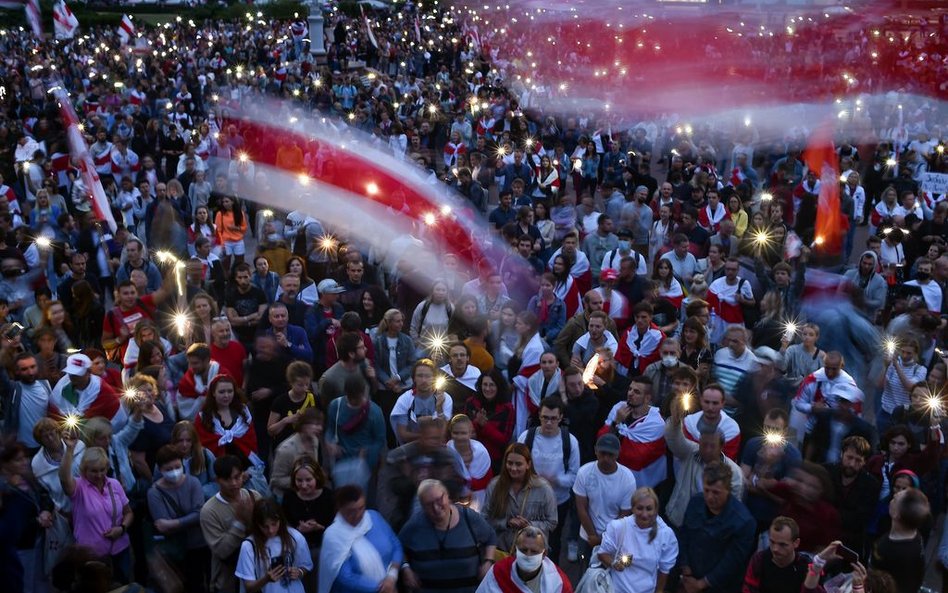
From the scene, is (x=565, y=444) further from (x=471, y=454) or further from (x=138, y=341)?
(x=138, y=341)

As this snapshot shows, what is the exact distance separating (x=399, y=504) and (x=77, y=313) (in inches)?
168

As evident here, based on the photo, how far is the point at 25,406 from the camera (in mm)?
6594

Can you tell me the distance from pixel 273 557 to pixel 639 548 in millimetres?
1823

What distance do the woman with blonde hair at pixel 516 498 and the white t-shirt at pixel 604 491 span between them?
0.78 feet

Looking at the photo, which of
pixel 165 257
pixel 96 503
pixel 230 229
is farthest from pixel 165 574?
pixel 230 229

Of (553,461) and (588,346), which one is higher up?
(553,461)

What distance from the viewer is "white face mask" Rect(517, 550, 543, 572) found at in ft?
15.8

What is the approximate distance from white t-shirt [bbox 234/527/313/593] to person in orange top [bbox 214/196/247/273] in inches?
246

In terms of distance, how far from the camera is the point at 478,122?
19.8 m

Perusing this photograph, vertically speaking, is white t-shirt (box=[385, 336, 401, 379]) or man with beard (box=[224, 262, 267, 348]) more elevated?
white t-shirt (box=[385, 336, 401, 379])

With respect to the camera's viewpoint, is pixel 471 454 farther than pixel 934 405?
No

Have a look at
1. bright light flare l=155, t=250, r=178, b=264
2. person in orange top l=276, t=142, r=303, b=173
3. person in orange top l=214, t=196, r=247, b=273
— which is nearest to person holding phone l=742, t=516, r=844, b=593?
bright light flare l=155, t=250, r=178, b=264

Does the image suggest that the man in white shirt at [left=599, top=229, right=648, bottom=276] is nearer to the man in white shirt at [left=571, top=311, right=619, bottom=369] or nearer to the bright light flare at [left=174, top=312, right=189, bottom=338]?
the man in white shirt at [left=571, top=311, right=619, bottom=369]

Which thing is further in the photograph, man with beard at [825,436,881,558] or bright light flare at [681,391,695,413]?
bright light flare at [681,391,695,413]
